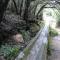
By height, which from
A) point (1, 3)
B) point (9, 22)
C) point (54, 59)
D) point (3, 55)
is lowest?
point (54, 59)

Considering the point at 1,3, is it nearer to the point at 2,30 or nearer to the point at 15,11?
the point at 2,30

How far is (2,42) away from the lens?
8102 millimetres

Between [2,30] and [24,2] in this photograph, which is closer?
[2,30]

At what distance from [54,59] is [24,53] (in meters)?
5.97

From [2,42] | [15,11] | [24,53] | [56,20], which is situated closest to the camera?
[24,53]

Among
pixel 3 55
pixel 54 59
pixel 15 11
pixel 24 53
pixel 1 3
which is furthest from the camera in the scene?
pixel 15 11

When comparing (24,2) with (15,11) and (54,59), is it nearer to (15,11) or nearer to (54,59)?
(15,11)

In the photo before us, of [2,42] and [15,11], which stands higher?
[15,11]

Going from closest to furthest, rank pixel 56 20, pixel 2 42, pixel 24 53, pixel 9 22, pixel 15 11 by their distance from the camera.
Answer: pixel 24 53, pixel 2 42, pixel 9 22, pixel 15 11, pixel 56 20

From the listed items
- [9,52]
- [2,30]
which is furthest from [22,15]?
[9,52]

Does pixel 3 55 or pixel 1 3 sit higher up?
pixel 1 3

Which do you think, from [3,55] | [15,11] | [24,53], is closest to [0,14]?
[3,55]

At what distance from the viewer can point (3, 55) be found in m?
6.29

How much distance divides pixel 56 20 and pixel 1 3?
21.4 metres
